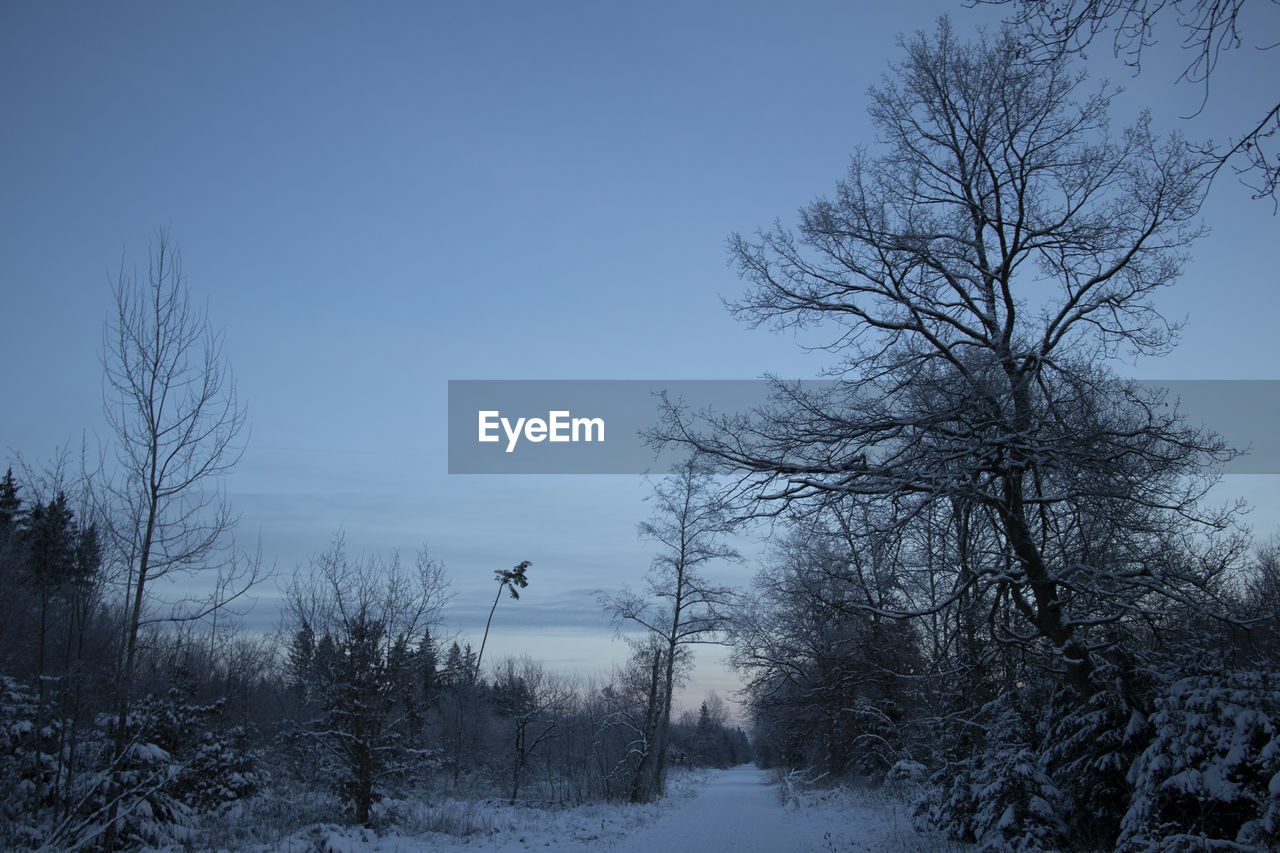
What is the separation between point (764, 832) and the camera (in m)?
14.8

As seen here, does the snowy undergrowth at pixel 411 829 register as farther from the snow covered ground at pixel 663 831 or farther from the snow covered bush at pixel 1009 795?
the snow covered bush at pixel 1009 795

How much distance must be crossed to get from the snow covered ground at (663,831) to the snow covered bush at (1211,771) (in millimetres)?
3623

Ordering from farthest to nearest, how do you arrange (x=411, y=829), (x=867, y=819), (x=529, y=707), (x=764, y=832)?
(x=529, y=707), (x=867, y=819), (x=764, y=832), (x=411, y=829)

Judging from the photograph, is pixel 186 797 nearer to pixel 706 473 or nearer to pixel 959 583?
pixel 706 473

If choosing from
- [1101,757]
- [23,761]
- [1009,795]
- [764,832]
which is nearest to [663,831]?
[764,832]

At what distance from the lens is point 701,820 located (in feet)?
57.5

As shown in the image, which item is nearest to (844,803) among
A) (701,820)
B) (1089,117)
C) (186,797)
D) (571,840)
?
(701,820)

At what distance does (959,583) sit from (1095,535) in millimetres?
2063

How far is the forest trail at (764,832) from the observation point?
1202 centimetres

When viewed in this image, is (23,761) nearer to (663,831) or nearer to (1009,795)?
(663,831)

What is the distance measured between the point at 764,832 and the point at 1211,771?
10291 mm

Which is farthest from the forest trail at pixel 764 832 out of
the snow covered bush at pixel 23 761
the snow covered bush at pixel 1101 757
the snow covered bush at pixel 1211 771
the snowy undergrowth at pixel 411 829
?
the snow covered bush at pixel 23 761

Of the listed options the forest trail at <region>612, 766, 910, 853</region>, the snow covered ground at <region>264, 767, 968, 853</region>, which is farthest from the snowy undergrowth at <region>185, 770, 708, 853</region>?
the forest trail at <region>612, 766, 910, 853</region>

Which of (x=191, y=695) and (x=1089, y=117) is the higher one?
(x=1089, y=117)
